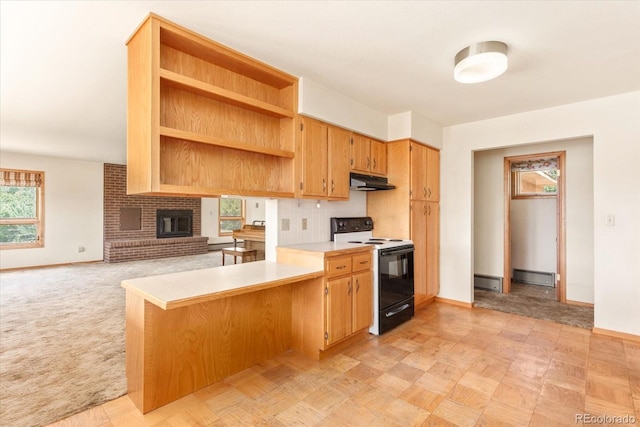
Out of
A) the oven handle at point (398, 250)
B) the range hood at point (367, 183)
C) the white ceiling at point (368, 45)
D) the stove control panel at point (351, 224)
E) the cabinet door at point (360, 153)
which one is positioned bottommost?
the oven handle at point (398, 250)

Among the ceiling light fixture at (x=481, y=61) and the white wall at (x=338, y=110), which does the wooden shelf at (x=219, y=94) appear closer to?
the white wall at (x=338, y=110)

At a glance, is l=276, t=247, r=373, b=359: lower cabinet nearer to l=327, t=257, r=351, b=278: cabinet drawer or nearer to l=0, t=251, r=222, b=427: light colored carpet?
l=327, t=257, r=351, b=278: cabinet drawer

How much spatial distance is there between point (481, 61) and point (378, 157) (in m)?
1.67

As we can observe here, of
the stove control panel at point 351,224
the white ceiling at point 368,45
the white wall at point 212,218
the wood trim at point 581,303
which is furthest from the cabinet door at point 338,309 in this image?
the white wall at point 212,218

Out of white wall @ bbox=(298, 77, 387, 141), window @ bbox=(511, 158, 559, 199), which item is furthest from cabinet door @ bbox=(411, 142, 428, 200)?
window @ bbox=(511, 158, 559, 199)

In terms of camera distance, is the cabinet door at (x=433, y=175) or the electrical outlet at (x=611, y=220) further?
the cabinet door at (x=433, y=175)

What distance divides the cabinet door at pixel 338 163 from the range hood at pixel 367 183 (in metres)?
0.10

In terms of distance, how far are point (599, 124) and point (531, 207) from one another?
2173 mm

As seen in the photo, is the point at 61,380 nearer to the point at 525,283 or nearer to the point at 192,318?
the point at 192,318

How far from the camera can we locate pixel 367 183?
11.1 ft

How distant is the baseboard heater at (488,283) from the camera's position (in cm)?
480

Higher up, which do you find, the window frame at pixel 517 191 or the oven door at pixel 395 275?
the window frame at pixel 517 191

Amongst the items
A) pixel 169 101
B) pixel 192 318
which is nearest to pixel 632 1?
pixel 169 101
